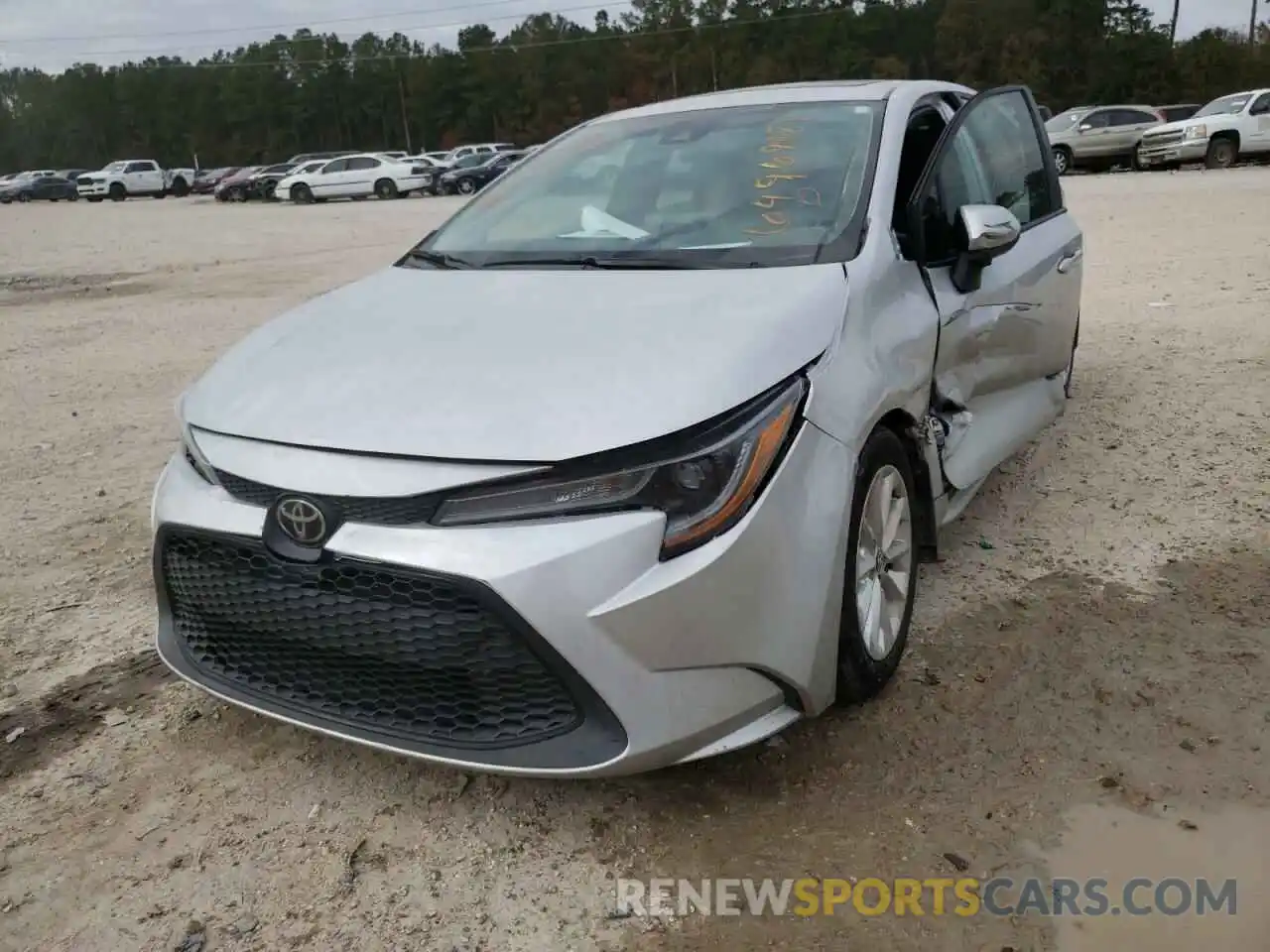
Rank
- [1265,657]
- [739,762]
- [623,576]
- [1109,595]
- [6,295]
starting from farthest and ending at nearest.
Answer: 1. [6,295]
2. [1109,595]
3. [1265,657]
4. [739,762]
5. [623,576]

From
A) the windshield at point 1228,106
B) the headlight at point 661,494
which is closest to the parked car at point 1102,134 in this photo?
the windshield at point 1228,106

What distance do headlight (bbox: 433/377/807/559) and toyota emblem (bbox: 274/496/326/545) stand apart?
27 centimetres

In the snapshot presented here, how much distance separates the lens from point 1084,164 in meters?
26.4

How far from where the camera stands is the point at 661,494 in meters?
2.20

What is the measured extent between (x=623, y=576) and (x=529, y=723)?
0.40 meters

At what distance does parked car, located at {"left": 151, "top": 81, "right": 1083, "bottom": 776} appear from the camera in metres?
2.18

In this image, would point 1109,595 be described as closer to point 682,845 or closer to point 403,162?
point 682,845

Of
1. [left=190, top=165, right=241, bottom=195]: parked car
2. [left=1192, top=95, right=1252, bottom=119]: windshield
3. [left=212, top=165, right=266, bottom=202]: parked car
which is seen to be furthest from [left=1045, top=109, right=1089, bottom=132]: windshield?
[left=190, top=165, right=241, bottom=195]: parked car

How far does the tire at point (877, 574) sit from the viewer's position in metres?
2.62

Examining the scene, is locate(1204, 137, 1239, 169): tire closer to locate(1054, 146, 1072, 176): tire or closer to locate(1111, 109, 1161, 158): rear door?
locate(1111, 109, 1161, 158): rear door

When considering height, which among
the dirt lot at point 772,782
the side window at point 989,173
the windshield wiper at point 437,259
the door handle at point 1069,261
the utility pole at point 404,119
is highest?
the utility pole at point 404,119

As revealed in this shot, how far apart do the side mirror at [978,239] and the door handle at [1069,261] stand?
116 centimetres

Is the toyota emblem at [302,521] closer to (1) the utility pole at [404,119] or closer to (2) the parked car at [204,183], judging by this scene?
(2) the parked car at [204,183]

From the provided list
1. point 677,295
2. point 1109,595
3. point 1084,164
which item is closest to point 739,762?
point 677,295
